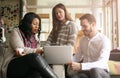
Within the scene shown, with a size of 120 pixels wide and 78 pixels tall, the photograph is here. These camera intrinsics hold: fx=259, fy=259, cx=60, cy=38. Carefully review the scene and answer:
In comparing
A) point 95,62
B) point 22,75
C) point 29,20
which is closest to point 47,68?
point 22,75

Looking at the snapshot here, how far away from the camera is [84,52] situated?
7.31 ft

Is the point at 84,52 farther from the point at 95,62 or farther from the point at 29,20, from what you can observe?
the point at 29,20

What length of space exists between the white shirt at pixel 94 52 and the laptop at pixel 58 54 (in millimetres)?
140

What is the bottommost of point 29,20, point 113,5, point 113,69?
point 113,69

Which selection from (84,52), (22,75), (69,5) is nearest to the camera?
(22,75)

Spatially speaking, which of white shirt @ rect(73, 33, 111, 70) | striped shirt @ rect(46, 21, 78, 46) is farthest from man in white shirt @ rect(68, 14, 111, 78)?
striped shirt @ rect(46, 21, 78, 46)

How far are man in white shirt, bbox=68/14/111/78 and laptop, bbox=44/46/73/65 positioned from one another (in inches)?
2.4

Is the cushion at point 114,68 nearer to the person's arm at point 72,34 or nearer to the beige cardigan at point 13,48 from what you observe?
the person's arm at point 72,34

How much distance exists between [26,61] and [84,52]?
541mm

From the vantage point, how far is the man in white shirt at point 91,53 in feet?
6.25

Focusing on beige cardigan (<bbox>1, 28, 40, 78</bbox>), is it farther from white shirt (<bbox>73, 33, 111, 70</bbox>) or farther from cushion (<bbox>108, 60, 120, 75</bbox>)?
cushion (<bbox>108, 60, 120, 75</bbox>)

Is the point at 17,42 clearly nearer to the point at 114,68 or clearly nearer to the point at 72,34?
the point at 72,34

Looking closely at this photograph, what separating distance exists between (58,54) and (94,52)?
1.22 ft

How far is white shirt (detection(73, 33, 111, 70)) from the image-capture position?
193 centimetres
